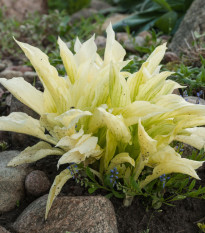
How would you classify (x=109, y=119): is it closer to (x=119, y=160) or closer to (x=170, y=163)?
(x=119, y=160)

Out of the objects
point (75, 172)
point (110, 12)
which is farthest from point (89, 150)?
point (110, 12)

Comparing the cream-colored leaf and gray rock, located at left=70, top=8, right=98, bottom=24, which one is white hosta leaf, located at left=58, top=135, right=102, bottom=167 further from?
gray rock, located at left=70, top=8, right=98, bottom=24

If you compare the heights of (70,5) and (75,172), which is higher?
(75,172)

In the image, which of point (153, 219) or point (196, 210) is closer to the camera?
point (153, 219)

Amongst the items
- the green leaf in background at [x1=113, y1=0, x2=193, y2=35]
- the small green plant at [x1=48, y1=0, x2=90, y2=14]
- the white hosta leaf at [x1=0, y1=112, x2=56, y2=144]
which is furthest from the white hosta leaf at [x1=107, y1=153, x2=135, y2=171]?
the small green plant at [x1=48, y1=0, x2=90, y2=14]

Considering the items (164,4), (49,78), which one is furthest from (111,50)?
(164,4)

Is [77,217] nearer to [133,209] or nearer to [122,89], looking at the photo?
[133,209]
